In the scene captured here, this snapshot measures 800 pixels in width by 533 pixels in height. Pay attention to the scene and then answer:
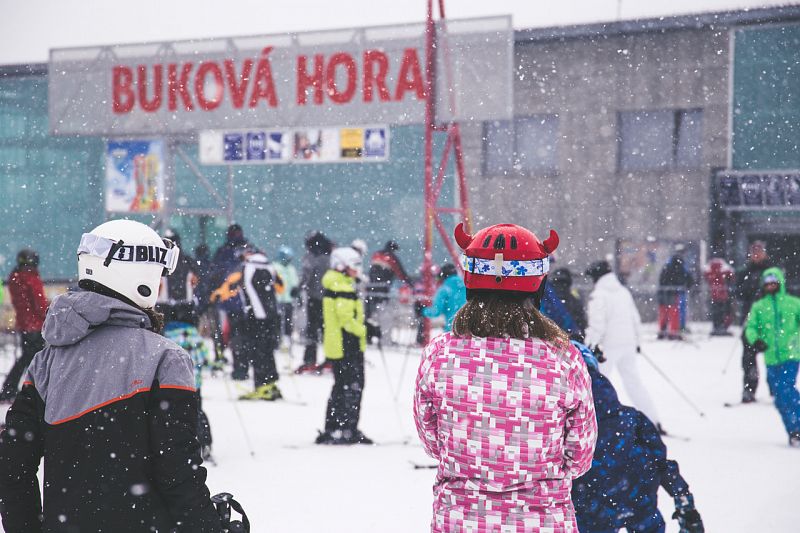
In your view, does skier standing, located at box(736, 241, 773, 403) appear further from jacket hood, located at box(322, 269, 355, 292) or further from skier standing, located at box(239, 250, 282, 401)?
skier standing, located at box(239, 250, 282, 401)

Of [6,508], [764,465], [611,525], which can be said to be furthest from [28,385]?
[764,465]

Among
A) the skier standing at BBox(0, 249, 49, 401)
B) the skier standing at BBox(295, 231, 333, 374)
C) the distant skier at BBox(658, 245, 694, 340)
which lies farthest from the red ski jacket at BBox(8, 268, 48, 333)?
the distant skier at BBox(658, 245, 694, 340)

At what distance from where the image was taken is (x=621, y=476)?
3.15 meters

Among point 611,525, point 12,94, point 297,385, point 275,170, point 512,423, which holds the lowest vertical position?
point 297,385

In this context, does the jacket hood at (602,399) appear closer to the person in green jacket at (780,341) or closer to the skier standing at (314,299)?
the person in green jacket at (780,341)

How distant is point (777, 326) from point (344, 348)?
4327mm

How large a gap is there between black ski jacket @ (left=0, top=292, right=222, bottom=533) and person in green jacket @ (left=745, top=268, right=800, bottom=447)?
7021 mm

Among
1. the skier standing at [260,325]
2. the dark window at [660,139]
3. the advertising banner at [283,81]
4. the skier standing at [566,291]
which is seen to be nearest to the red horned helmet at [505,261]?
the skier standing at [566,291]

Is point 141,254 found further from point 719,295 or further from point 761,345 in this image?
point 719,295

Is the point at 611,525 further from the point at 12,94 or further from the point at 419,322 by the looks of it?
the point at 12,94

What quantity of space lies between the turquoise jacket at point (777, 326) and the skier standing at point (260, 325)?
568cm

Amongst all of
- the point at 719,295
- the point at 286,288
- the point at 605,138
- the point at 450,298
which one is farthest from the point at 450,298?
the point at 605,138

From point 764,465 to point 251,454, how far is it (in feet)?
14.9

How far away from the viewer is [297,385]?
11.5 meters
